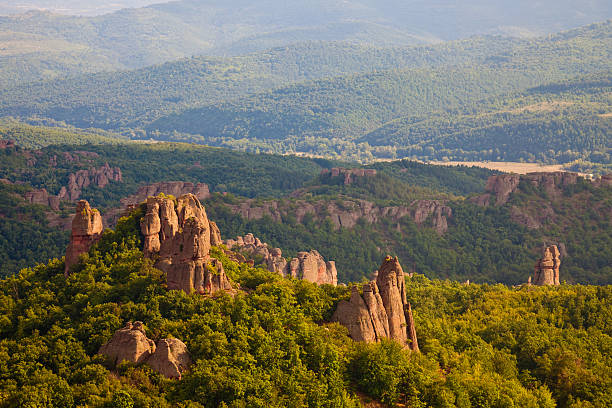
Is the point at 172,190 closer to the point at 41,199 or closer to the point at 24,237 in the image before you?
the point at 41,199

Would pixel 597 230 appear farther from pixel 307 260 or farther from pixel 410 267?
pixel 307 260

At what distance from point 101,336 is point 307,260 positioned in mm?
48453

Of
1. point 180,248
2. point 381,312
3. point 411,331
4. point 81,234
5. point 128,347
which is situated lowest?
point 411,331

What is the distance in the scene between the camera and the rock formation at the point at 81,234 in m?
57.1

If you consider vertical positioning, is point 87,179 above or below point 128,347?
below

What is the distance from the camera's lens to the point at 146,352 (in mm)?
44688

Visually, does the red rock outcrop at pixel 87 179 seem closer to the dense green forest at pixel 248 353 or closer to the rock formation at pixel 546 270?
the rock formation at pixel 546 270

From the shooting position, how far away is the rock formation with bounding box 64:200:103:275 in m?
57.1

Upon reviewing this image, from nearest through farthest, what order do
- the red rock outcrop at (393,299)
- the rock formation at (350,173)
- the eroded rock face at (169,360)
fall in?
the eroded rock face at (169,360) → the red rock outcrop at (393,299) → the rock formation at (350,173)

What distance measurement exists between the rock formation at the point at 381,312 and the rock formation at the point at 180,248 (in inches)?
307

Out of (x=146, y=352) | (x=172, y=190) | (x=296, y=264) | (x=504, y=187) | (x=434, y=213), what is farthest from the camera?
(x=172, y=190)

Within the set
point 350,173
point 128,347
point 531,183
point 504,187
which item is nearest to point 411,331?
point 128,347

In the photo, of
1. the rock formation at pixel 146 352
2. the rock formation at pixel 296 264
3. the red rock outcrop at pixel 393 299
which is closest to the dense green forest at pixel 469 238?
the rock formation at pixel 296 264

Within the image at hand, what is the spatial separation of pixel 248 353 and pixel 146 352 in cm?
559
